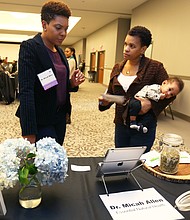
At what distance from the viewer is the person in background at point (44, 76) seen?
4.12 ft

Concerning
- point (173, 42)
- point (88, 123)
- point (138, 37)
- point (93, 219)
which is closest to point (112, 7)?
point (173, 42)

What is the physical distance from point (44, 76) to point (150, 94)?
0.65 m

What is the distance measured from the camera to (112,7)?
26.6 ft

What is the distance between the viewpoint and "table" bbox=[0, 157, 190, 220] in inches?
31.9

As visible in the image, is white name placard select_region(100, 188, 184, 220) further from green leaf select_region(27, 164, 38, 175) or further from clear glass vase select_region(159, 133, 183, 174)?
green leaf select_region(27, 164, 38, 175)

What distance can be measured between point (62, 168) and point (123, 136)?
2.84 feet

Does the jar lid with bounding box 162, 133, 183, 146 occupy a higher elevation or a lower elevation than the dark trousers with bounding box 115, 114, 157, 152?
higher

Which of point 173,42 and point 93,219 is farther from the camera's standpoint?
point 173,42

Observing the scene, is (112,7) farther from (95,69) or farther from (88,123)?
(95,69)

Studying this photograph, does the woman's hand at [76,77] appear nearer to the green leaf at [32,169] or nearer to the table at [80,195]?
the table at [80,195]

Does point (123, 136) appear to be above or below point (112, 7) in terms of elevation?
below

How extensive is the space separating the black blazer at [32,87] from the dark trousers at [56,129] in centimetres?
5

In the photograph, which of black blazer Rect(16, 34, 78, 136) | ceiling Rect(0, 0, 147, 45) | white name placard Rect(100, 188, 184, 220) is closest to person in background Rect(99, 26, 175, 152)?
black blazer Rect(16, 34, 78, 136)

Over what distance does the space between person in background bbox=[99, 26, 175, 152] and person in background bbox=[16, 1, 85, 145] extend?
1.11 ft
